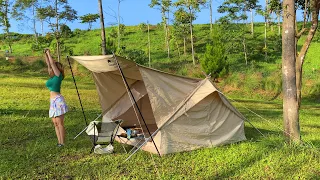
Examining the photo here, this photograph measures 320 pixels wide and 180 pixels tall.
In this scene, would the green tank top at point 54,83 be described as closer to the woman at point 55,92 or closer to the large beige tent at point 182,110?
the woman at point 55,92

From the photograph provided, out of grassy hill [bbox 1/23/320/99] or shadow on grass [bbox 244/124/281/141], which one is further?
grassy hill [bbox 1/23/320/99]

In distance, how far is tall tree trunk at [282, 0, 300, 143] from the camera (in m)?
5.60

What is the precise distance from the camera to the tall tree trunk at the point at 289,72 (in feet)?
18.4

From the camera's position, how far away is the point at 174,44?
105 feet

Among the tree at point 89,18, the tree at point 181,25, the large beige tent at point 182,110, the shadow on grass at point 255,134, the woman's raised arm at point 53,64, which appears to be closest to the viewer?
the woman's raised arm at point 53,64

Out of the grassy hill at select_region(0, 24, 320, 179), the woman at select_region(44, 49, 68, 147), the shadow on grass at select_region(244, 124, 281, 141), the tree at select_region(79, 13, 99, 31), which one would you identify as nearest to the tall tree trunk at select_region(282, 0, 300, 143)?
the grassy hill at select_region(0, 24, 320, 179)

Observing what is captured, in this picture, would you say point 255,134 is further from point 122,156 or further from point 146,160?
point 122,156

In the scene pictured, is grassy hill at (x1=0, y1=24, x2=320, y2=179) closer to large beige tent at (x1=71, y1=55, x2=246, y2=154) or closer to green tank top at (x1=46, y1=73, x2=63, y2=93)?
large beige tent at (x1=71, y1=55, x2=246, y2=154)

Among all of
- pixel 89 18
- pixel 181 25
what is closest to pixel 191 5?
pixel 181 25

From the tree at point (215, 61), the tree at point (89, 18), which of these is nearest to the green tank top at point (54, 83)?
the tree at point (215, 61)

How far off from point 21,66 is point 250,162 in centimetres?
2201

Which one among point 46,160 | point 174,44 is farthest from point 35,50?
point 46,160

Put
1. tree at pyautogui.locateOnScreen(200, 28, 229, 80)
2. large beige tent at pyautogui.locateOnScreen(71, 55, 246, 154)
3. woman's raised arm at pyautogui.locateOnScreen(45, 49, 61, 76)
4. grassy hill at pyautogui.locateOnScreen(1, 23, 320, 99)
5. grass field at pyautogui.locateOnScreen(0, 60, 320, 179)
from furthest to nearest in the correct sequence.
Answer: grassy hill at pyautogui.locateOnScreen(1, 23, 320, 99)
tree at pyautogui.locateOnScreen(200, 28, 229, 80)
large beige tent at pyautogui.locateOnScreen(71, 55, 246, 154)
woman's raised arm at pyautogui.locateOnScreen(45, 49, 61, 76)
grass field at pyautogui.locateOnScreen(0, 60, 320, 179)

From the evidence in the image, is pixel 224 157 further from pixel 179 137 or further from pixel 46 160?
pixel 46 160
